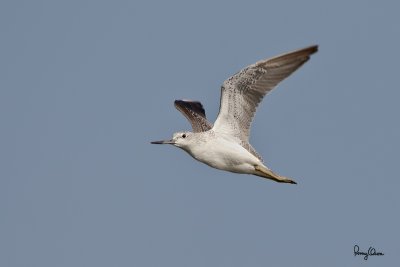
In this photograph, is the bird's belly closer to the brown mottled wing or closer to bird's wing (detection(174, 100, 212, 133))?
the brown mottled wing


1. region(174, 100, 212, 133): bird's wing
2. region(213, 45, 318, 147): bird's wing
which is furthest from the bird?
region(174, 100, 212, 133): bird's wing

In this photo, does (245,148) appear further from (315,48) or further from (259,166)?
(315,48)

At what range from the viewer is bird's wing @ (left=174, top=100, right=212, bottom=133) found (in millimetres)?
23484

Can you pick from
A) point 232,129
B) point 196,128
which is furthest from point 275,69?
point 196,128

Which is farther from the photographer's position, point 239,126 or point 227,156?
point 239,126

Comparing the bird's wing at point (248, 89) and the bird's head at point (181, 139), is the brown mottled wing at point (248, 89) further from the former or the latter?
the bird's head at point (181, 139)

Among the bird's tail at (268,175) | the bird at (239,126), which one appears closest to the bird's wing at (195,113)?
the bird at (239,126)

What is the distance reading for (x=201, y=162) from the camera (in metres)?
20.7

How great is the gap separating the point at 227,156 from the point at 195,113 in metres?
4.46

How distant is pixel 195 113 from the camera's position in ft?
80.1

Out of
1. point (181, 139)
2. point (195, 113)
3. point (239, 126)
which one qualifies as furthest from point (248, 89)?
point (195, 113)

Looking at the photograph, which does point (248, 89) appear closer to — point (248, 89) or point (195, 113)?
point (248, 89)

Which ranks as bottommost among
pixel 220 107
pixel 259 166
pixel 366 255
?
pixel 366 255

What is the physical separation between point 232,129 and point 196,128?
2.87 meters
